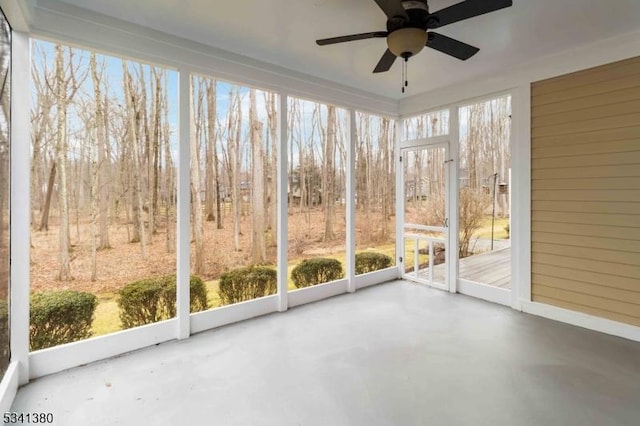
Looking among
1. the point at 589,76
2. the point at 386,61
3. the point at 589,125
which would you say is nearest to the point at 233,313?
Answer: the point at 386,61

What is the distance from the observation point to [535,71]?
3633 mm

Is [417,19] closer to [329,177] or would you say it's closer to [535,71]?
[535,71]

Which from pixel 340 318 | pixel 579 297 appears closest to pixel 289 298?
pixel 340 318

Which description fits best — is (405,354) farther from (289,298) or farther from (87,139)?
(87,139)

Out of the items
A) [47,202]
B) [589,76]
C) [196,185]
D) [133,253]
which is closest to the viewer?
[47,202]

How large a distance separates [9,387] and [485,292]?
480 cm

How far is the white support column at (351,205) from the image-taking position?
15.0 ft

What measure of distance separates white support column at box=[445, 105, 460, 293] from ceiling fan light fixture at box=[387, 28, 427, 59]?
102 inches

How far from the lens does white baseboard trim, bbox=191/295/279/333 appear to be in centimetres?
326

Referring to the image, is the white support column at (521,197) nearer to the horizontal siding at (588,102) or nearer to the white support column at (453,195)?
the horizontal siding at (588,102)

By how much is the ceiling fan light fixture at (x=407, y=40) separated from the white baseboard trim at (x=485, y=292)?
3.28m

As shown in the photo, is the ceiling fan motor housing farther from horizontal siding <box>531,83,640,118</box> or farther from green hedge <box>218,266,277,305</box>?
green hedge <box>218,266,277,305</box>

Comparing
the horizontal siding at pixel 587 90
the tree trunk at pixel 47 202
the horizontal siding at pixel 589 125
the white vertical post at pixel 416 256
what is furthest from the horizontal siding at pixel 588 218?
the tree trunk at pixel 47 202

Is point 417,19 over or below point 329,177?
over
